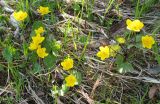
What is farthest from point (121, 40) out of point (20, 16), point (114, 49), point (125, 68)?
point (20, 16)

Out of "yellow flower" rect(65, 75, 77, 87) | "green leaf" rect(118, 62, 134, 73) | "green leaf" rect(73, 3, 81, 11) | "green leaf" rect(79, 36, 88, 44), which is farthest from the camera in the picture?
"green leaf" rect(73, 3, 81, 11)

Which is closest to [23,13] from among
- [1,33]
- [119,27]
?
[1,33]

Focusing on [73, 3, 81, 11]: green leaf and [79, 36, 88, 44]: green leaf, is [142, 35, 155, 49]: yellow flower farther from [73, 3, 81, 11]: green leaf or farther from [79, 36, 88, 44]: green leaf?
[73, 3, 81, 11]: green leaf

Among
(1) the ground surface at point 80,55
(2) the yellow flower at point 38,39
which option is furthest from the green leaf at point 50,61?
(2) the yellow flower at point 38,39

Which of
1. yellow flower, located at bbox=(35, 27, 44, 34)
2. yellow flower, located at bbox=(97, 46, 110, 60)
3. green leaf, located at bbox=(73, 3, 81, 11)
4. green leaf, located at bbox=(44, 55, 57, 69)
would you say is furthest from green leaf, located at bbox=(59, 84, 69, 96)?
green leaf, located at bbox=(73, 3, 81, 11)

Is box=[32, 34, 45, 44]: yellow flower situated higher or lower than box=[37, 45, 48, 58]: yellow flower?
higher

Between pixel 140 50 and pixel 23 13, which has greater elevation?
pixel 23 13

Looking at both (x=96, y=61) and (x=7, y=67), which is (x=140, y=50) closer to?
(x=96, y=61)

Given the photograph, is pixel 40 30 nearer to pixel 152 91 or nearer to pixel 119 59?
pixel 119 59

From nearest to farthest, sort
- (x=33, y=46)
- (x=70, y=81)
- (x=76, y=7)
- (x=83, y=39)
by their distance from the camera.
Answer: (x=70, y=81) < (x=33, y=46) < (x=83, y=39) < (x=76, y=7)
